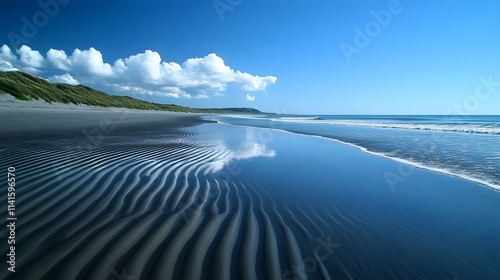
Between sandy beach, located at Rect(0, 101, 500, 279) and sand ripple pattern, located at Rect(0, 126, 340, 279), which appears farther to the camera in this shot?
sandy beach, located at Rect(0, 101, 500, 279)

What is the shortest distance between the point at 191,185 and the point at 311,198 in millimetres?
2912

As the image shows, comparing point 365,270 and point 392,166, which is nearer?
point 365,270

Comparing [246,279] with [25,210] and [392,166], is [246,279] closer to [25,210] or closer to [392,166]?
[25,210]

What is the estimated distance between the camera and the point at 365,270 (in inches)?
112

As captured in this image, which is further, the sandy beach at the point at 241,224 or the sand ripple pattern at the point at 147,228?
the sandy beach at the point at 241,224

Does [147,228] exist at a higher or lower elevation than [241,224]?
higher

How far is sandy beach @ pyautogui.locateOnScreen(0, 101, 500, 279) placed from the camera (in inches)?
106

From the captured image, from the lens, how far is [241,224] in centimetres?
381

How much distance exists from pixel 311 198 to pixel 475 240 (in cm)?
274

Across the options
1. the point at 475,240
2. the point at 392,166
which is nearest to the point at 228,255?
the point at 475,240

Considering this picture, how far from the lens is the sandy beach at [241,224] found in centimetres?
270

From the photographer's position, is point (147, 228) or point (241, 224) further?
point (241, 224)

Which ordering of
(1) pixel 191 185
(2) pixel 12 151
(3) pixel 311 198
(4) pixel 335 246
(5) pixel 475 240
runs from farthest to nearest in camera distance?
(2) pixel 12 151 → (1) pixel 191 185 → (3) pixel 311 198 → (5) pixel 475 240 → (4) pixel 335 246

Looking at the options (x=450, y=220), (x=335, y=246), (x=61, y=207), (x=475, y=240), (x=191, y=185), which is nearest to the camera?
(x=335, y=246)
